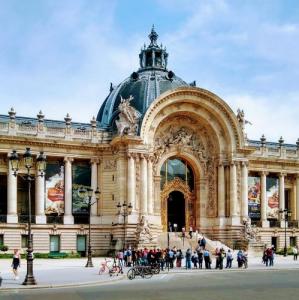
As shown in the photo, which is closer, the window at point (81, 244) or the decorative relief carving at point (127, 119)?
the decorative relief carving at point (127, 119)

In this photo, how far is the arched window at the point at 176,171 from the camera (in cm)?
6462

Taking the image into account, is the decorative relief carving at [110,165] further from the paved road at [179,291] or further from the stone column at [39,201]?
the paved road at [179,291]

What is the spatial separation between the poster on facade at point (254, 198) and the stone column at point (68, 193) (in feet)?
66.0

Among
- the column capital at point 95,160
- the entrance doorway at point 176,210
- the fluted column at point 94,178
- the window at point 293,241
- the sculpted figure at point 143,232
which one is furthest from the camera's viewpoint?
the window at point 293,241

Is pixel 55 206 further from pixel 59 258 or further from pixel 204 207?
pixel 204 207

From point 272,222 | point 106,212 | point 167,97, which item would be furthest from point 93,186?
point 272,222

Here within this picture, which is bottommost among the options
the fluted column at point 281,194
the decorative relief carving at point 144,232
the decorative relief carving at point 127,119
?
the decorative relief carving at point 144,232

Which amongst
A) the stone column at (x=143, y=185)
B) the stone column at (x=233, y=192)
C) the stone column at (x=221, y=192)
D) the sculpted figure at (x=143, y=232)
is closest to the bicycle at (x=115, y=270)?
the sculpted figure at (x=143, y=232)

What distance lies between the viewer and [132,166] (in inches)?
2341

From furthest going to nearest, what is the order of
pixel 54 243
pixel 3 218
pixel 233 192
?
pixel 233 192, pixel 54 243, pixel 3 218

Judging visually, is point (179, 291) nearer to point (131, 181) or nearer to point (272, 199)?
point (131, 181)

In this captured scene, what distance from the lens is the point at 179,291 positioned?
26.0 m

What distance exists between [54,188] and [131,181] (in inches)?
298

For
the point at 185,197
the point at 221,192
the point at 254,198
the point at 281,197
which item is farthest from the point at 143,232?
the point at 281,197
